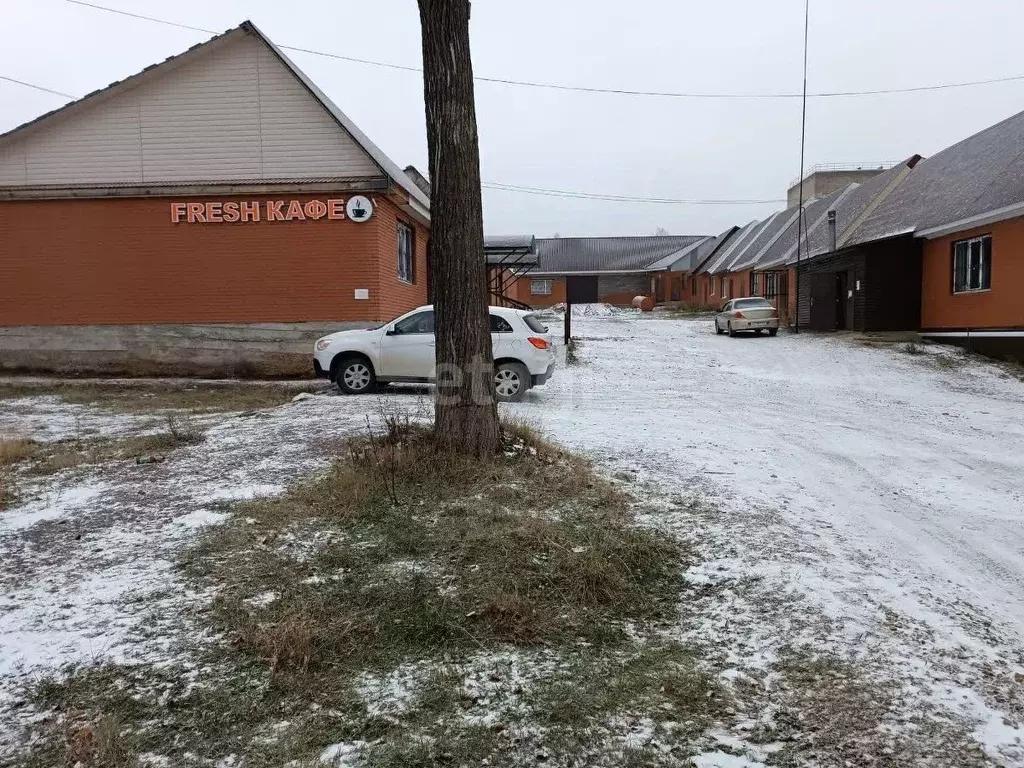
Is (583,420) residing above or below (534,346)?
below

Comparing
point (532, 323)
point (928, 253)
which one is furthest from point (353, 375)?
point (928, 253)

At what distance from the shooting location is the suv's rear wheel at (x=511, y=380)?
11586 millimetres

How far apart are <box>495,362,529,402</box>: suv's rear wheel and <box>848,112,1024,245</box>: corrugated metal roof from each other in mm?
13592

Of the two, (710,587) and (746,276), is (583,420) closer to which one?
(710,587)

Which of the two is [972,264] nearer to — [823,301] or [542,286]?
[823,301]

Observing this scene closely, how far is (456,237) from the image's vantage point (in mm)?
6410

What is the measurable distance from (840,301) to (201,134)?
21754 millimetres

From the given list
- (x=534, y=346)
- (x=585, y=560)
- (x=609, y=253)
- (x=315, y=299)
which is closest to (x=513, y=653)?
(x=585, y=560)

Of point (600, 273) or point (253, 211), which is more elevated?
point (600, 273)

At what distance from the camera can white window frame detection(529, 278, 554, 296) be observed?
54.0m

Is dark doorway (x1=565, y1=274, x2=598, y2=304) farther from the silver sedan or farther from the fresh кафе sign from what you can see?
the fresh кафе sign

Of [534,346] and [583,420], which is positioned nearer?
[583,420]

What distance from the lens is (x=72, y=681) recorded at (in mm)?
3277

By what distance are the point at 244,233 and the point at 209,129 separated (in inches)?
91.7
